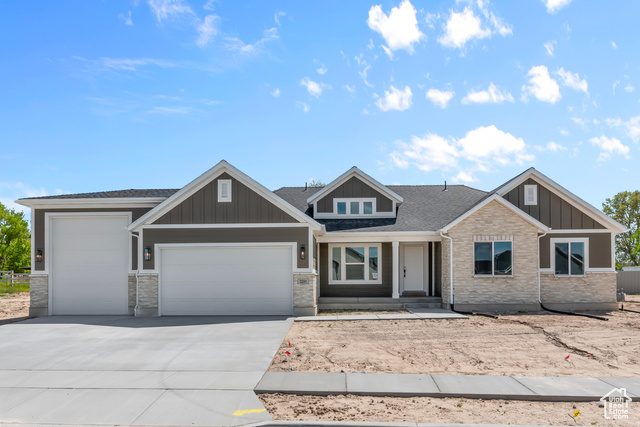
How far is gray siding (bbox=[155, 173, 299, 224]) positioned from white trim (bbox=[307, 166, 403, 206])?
4619mm

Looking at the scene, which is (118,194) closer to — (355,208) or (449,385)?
(355,208)

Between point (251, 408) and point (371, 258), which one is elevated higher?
point (371, 258)

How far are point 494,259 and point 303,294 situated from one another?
688 cm

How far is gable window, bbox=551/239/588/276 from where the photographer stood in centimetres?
1700

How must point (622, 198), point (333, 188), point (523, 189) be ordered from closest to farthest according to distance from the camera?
point (523, 189) → point (333, 188) → point (622, 198)

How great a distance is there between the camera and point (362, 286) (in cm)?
1822

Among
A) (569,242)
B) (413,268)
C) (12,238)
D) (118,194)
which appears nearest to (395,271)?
(413,268)

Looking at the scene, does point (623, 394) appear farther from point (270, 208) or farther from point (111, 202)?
point (111, 202)

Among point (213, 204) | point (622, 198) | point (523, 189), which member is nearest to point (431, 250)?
point (523, 189)

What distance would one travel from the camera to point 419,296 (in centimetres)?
1788

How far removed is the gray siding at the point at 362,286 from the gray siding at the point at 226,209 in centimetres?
409

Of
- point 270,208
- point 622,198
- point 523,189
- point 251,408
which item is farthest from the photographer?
point 622,198

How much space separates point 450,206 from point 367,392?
1477 cm

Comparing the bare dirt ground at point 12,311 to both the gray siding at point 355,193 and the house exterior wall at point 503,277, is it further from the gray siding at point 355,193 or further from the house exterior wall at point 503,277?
the house exterior wall at point 503,277
